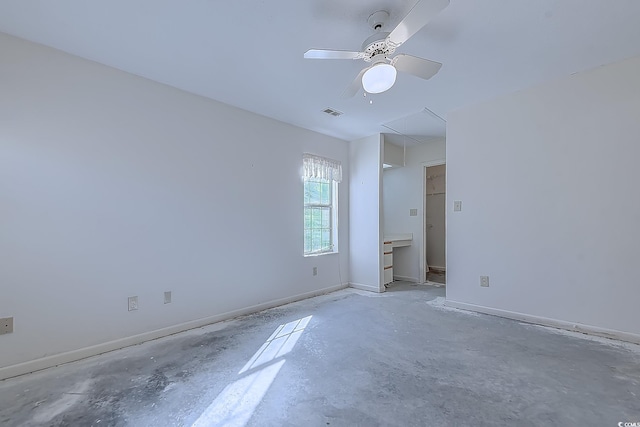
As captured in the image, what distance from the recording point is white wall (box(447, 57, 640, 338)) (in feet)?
8.49

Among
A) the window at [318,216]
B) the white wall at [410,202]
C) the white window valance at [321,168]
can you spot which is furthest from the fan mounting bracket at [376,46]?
the white wall at [410,202]

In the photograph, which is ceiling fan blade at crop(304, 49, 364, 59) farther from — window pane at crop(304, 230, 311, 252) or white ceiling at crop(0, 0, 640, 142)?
window pane at crop(304, 230, 311, 252)

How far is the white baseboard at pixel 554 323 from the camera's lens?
254 centimetres

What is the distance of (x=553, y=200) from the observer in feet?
9.64

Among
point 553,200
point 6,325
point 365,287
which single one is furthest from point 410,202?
point 6,325

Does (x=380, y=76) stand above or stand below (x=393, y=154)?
below

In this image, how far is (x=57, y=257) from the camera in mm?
2270

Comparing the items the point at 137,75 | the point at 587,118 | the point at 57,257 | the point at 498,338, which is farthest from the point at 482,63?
the point at 57,257

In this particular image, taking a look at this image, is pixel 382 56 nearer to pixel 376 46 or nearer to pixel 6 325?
pixel 376 46

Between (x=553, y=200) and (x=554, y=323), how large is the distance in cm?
123

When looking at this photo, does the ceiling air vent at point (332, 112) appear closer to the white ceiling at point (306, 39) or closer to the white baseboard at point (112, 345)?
the white ceiling at point (306, 39)

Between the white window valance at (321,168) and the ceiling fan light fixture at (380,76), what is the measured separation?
7.69ft

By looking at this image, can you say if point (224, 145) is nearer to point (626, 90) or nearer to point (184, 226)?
point (184, 226)

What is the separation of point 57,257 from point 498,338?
3.80 meters
